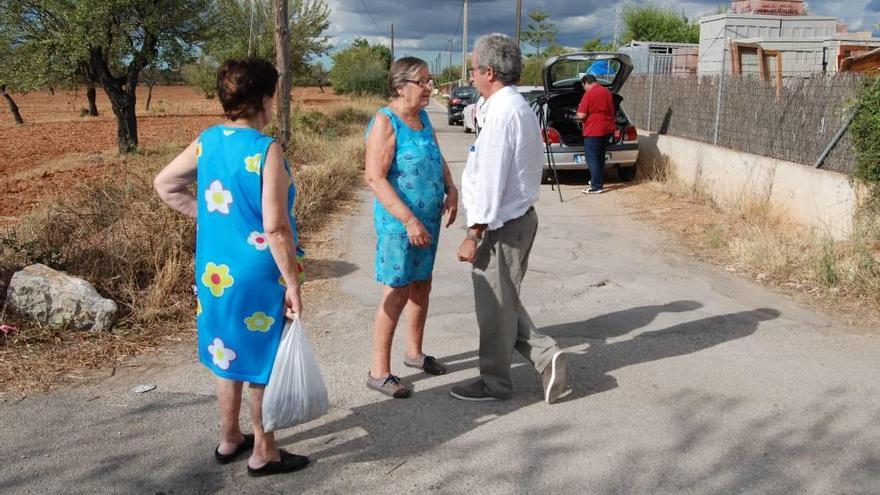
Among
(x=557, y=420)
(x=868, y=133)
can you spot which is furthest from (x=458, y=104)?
(x=557, y=420)

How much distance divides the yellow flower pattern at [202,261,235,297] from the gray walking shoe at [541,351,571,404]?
180 cm

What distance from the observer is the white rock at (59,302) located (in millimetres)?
4754

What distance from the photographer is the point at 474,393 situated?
4059mm

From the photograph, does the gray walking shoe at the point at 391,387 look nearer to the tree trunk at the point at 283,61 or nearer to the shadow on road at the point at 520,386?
the shadow on road at the point at 520,386

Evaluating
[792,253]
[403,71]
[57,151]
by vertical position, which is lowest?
[792,253]

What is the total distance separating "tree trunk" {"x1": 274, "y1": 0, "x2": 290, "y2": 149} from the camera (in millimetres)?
12633

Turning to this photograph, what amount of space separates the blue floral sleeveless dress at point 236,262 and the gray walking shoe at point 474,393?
1.35 metres

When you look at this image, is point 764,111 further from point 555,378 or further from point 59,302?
point 59,302

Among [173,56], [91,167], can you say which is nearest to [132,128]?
[173,56]

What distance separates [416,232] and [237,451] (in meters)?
1.33

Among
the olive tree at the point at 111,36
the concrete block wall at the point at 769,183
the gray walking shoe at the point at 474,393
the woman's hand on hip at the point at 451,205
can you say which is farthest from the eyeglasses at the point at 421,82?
the olive tree at the point at 111,36

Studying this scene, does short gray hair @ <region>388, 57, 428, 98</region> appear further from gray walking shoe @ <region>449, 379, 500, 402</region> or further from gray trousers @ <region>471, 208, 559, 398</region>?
gray walking shoe @ <region>449, 379, 500, 402</region>

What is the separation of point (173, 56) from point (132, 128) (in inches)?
90.6

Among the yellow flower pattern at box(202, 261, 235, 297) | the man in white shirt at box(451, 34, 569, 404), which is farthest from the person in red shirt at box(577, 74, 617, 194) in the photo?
the yellow flower pattern at box(202, 261, 235, 297)
